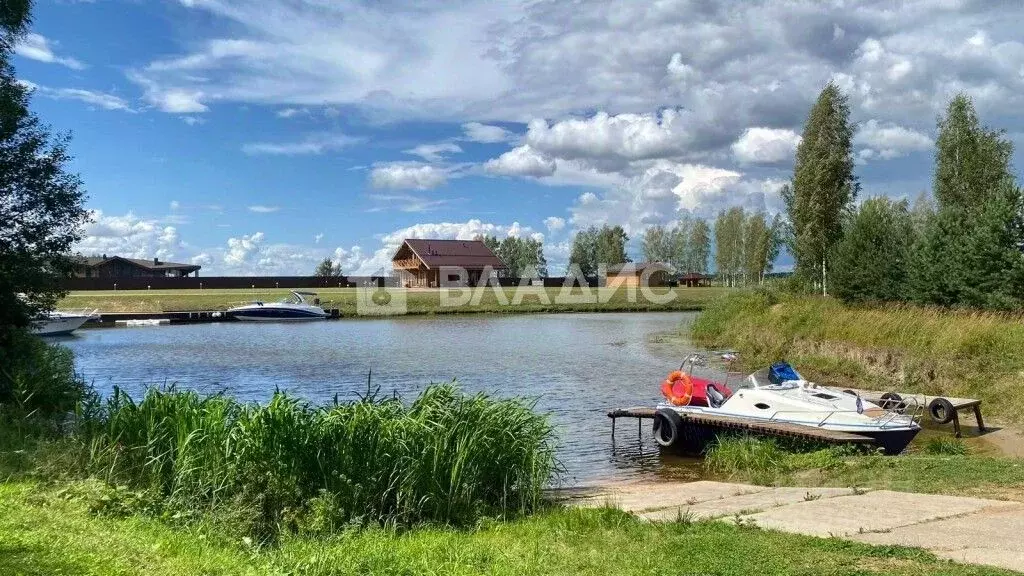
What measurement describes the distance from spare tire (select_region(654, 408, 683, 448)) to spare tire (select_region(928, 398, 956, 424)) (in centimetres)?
650

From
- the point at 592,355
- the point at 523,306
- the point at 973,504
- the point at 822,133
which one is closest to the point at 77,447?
the point at 973,504

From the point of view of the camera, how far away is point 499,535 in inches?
327

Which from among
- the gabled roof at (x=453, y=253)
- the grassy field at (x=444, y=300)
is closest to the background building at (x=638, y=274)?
the gabled roof at (x=453, y=253)

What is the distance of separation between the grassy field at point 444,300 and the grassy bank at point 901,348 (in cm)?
4295

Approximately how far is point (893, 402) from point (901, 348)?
735 centimetres

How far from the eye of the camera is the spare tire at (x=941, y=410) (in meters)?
17.8

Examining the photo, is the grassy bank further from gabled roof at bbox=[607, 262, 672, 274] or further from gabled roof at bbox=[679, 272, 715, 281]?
gabled roof at bbox=[679, 272, 715, 281]

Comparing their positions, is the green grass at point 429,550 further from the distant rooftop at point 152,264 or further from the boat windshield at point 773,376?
the distant rooftop at point 152,264

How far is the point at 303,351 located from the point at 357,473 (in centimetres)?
3177

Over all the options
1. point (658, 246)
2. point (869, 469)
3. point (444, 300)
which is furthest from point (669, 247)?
point (869, 469)

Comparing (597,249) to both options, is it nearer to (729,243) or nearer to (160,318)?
(729,243)

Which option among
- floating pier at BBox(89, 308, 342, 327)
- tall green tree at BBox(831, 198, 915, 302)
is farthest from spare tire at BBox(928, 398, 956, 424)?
floating pier at BBox(89, 308, 342, 327)

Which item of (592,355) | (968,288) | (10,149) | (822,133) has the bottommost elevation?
(592,355)

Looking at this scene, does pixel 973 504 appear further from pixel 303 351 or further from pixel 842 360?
pixel 303 351
